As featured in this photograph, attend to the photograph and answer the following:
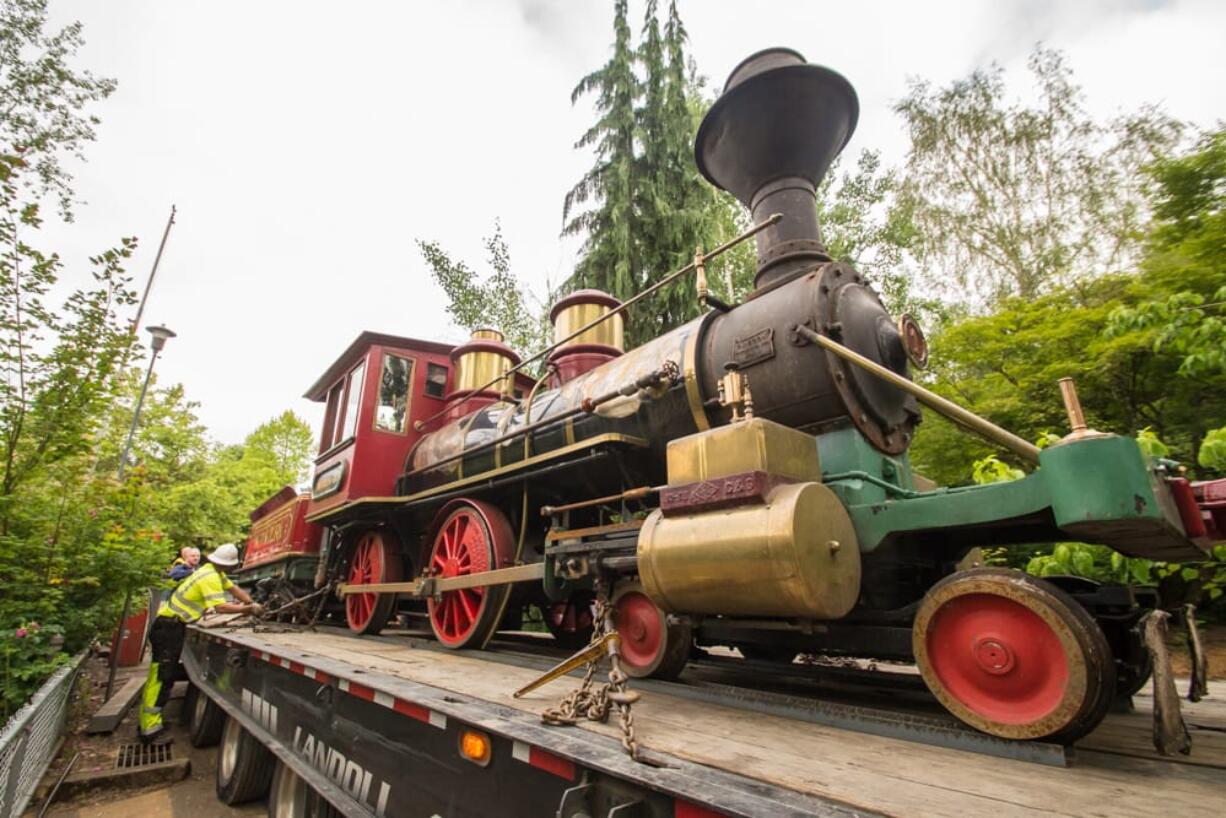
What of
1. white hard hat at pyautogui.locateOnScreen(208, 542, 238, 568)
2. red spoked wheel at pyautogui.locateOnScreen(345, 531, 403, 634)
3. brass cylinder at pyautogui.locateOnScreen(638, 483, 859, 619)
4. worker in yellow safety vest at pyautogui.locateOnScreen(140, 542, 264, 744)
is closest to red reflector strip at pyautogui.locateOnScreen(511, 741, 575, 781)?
brass cylinder at pyautogui.locateOnScreen(638, 483, 859, 619)

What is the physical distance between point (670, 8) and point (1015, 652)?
17.6 m

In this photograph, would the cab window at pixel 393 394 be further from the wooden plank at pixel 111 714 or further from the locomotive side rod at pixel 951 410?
the locomotive side rod at pixel 951 410

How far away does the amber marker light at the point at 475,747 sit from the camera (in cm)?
189

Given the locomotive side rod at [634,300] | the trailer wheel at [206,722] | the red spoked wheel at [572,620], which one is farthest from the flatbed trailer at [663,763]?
the trailer wheel at [206,722]

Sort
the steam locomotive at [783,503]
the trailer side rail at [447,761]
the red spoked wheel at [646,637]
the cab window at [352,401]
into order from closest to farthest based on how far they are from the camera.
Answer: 1. the trailer side rail at [447,761]
2. the steam locomotive at [783,503]
3. the red spoked wheel at [646,637]
4. the cab window at [352,401]

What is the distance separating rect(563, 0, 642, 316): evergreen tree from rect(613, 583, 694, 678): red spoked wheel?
1137 cm

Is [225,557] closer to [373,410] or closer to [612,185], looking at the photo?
[373,410]

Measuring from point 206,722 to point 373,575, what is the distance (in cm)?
233

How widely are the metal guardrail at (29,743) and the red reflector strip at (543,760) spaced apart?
2608mm

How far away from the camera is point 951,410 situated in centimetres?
224

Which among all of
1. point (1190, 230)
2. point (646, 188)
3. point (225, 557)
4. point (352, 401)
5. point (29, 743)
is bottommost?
point (29, 743)

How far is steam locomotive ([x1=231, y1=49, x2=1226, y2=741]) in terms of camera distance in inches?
69.0

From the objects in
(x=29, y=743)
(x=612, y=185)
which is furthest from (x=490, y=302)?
(x=29, y=743)

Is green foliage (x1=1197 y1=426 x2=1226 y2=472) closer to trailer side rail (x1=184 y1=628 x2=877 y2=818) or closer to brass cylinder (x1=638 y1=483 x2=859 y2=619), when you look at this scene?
brass cylinder (x1=638 y1=483 x2=859 y2=619)
